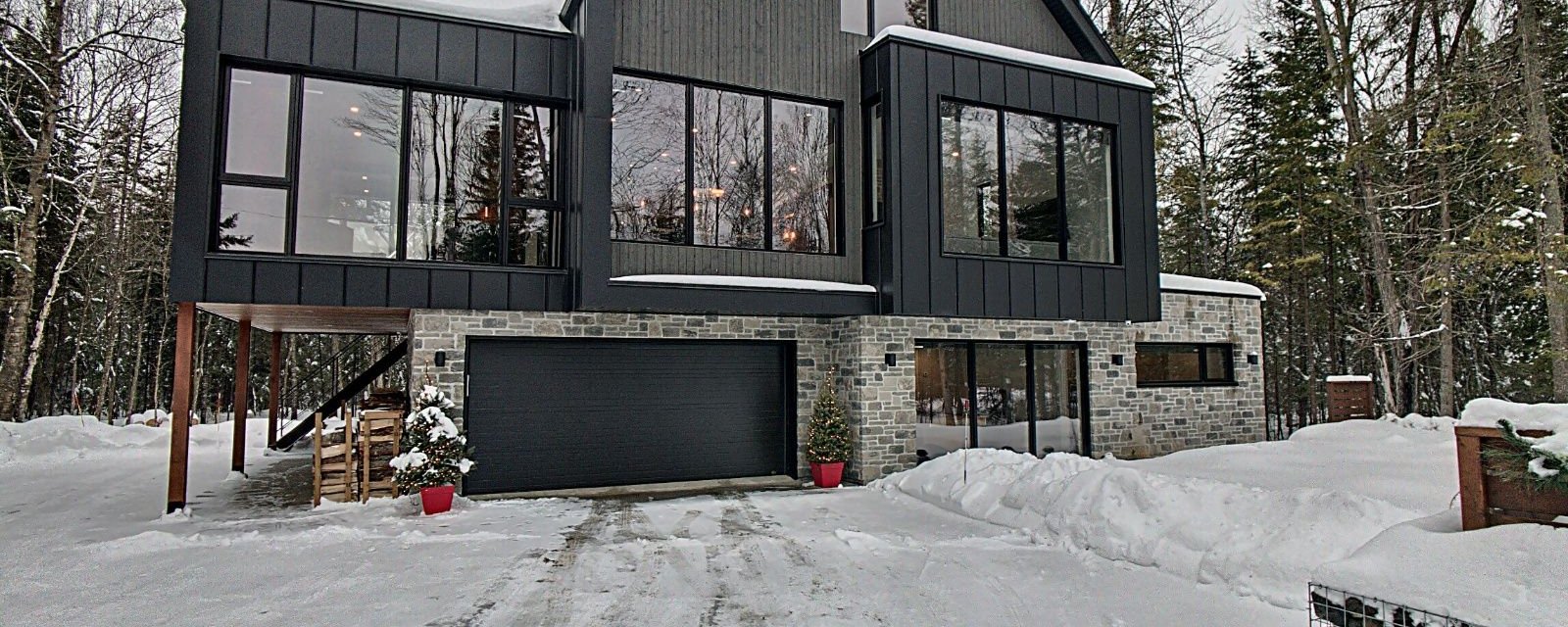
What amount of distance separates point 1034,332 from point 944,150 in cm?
282

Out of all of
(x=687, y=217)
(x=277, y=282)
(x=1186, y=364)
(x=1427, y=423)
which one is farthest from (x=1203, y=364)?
(x=277, y=282)

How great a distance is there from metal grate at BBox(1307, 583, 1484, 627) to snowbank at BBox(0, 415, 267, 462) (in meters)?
15.5

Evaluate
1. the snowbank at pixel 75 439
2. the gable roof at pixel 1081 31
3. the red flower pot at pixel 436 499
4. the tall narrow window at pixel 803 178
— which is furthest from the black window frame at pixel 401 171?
the snowbank at pixel 75 439

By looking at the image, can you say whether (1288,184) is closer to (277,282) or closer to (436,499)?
(436,499)

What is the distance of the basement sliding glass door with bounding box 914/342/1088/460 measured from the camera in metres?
9.52

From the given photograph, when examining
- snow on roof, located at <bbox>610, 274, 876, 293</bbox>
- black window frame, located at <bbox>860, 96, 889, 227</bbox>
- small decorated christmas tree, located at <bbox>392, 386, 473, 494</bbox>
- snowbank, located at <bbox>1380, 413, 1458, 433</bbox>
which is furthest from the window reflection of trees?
snowbank, located at <bbox>1380, 413, 1458, 433</bbox>

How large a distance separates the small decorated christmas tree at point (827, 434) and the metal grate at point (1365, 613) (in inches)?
224

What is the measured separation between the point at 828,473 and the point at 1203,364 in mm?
6386

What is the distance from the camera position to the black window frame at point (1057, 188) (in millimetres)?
8820

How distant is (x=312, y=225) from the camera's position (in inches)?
292

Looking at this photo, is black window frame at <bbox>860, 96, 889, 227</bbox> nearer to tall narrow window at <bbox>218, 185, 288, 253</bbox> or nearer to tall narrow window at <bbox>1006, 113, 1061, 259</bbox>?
tall narrow window at <bbox>1006, 113, 1061, 259</bbox>

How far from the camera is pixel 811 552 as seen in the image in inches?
231

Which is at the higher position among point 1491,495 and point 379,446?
point 1491,495

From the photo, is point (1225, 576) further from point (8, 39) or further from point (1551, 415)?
point (8, 39)
